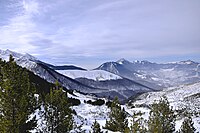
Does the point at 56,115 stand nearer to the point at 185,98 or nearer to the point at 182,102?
the point at 182,102

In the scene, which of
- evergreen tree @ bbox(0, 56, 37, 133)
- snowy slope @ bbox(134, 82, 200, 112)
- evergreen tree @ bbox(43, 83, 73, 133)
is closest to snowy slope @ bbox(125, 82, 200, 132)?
snowy slope @ bbox(134, 82, 200, 112)

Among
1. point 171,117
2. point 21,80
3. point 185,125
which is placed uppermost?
point 21,80

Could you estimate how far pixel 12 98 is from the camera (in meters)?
15.5

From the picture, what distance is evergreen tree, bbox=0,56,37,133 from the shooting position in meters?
15.2

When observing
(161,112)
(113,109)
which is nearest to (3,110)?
(161,112)

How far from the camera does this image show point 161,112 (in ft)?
88.8

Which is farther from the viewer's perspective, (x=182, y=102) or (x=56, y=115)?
(x=182, y=102)

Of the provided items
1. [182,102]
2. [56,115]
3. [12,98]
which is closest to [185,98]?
[182,102]

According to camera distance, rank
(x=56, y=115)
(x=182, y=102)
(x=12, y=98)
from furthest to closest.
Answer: (x=182, y=102), (x=56, y=115), (x=12, y=98)

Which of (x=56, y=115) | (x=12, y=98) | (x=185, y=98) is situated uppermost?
(x=12, y=98)

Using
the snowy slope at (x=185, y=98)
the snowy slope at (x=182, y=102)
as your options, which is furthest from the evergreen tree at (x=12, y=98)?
the snowy slope at (x=185, y=98)

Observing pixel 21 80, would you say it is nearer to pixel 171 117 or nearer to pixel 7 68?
pixel 7 68

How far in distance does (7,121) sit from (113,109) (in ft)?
73.0

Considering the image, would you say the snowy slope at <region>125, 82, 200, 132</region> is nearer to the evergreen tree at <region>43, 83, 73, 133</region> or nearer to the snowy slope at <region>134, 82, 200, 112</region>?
the snowy slope at <region>134, 82, 200, 112</region>
